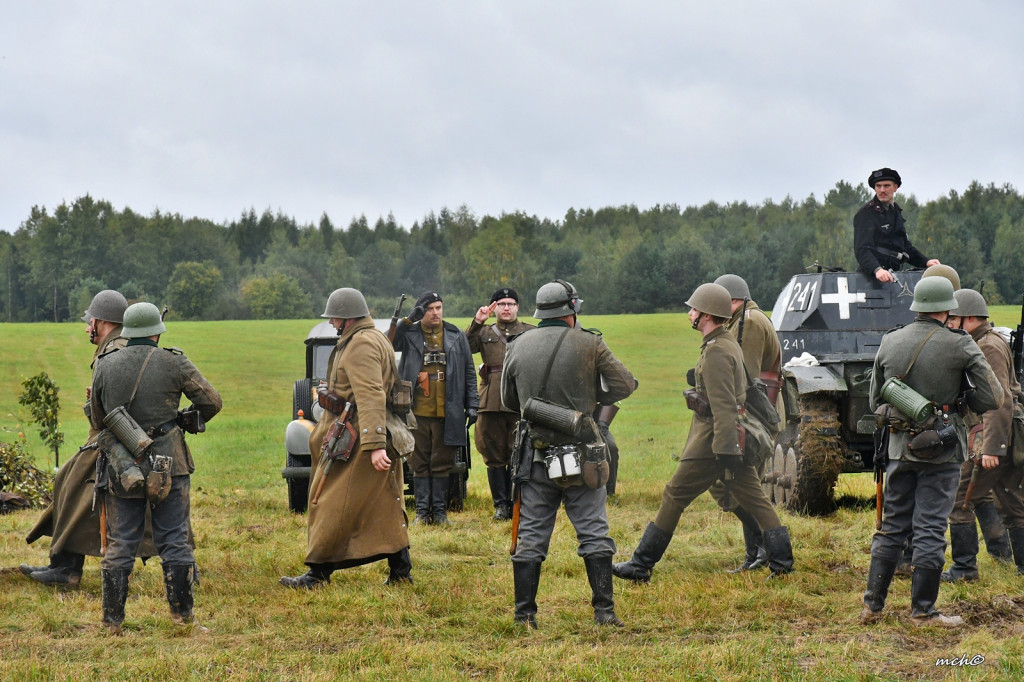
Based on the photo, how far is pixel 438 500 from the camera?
10.0m

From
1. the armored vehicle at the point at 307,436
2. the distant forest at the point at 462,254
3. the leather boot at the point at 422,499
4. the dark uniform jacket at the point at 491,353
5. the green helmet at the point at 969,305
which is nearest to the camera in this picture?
the green helmet at the point at 969,305

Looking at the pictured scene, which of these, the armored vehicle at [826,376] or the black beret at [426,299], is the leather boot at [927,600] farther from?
the black beret at [426,299]

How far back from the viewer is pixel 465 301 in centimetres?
7106

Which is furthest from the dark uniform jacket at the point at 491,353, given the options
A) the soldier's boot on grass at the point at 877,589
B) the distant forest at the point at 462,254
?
the distant forest at the point at 462,254

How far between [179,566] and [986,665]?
4.21 m

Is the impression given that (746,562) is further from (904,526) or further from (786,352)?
(786,352)

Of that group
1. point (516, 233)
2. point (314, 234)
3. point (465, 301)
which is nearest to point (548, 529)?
point (465, 301)

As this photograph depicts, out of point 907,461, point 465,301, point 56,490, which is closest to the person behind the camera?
point 907,461

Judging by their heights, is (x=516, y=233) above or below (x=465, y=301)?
above

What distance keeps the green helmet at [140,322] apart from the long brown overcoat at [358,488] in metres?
1.22

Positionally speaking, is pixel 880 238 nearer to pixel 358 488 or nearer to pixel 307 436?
pixel 307 436

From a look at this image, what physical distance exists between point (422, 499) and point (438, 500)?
0.15 metres

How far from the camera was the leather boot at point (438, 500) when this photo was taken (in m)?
9.95

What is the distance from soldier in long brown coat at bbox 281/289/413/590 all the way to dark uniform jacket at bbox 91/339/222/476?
103 cm
